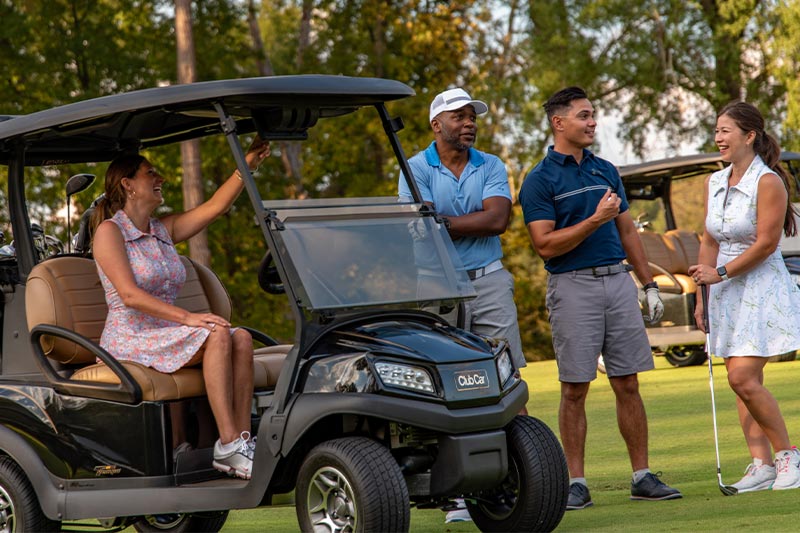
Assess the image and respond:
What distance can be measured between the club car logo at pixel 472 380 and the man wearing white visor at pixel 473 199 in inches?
57.7

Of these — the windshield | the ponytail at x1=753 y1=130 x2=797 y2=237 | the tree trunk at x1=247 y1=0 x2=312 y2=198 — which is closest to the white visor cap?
→ the windshield

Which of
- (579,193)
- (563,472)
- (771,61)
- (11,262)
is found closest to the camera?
(563,472)

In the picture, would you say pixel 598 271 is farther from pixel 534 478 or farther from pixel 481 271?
pixel 534 478

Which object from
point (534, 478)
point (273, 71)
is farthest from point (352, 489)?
point (273, 71)

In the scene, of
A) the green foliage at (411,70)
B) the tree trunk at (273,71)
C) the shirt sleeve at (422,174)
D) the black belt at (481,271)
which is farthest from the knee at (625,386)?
the tree trunk at (273,71)

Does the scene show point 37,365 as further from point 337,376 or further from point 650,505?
point 650,505

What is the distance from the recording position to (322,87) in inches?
216

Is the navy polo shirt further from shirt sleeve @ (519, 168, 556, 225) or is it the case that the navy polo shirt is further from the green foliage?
the green foliage

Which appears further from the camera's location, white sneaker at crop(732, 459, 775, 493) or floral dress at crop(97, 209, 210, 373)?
white sneaker at crop(732, 459, 775, 493)

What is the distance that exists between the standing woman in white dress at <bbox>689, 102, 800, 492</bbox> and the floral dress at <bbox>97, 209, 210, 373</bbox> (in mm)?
2573

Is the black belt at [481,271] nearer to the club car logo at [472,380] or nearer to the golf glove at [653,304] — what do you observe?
the golf glove at [653,304]

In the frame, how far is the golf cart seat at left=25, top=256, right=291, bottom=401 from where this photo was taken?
5.55 m

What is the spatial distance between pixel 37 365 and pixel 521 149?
23.2 metres

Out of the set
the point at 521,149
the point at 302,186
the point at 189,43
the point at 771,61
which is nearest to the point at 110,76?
the point at 302,186
